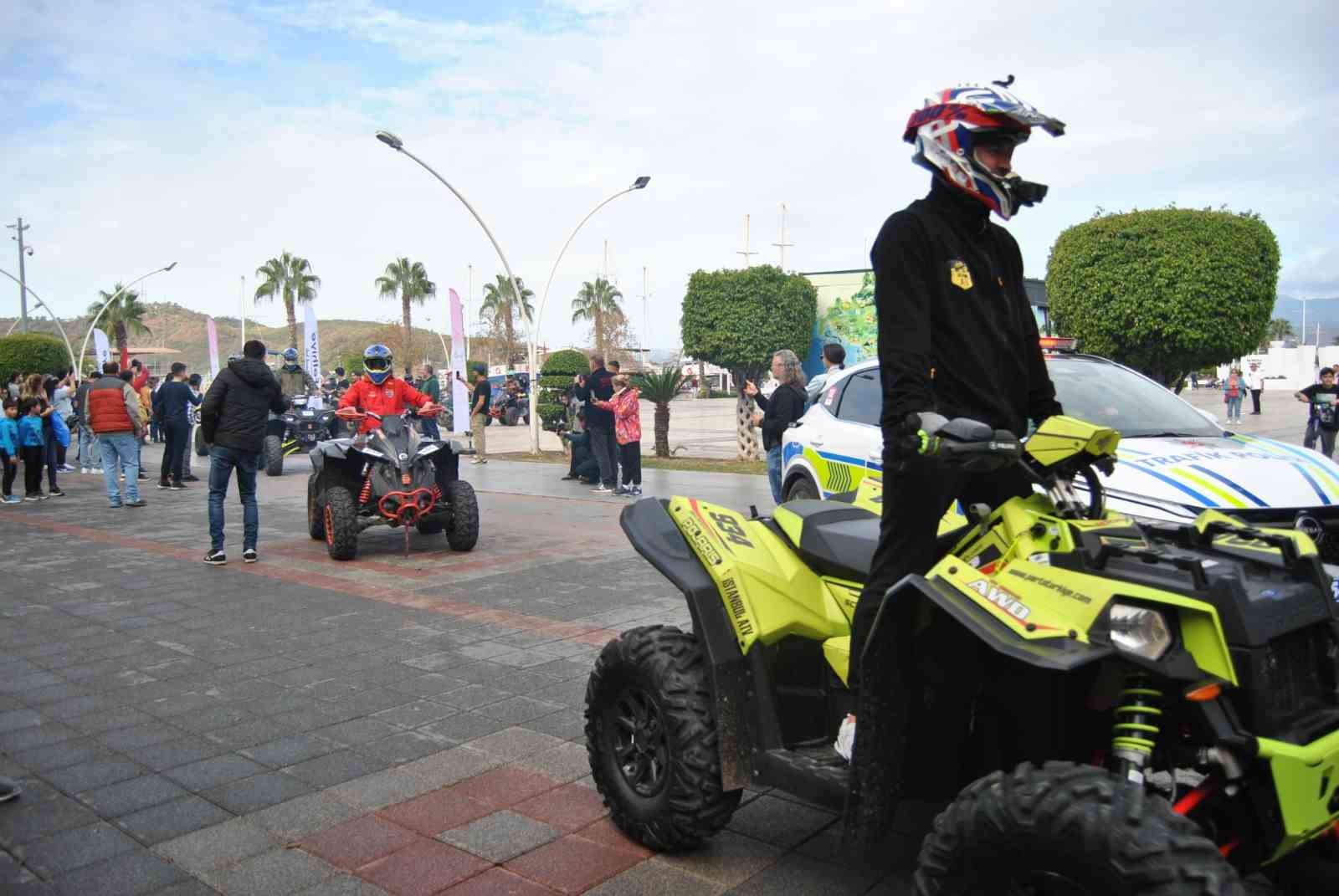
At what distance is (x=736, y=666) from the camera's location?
332cm

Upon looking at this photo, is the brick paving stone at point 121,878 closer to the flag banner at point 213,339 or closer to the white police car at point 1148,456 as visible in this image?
the white police car at point 1148,456

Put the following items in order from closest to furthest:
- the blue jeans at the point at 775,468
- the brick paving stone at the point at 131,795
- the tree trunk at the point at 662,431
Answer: the brick paving stone at the point at 131,795, the blue jeans at the point at 775,468, the tree trunk at the point at 662,431

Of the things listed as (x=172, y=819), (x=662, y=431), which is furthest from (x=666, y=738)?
(x=662, y=431)

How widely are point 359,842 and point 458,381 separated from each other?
20.0m

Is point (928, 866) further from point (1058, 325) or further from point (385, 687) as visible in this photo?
point (1058, 325)

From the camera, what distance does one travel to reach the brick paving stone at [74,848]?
3539 millimetres

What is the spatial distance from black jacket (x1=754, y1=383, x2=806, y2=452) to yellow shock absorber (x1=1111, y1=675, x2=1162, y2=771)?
28.3ft

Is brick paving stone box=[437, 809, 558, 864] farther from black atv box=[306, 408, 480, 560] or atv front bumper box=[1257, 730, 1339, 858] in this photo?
black atv box=[306, 408, 480, 560]

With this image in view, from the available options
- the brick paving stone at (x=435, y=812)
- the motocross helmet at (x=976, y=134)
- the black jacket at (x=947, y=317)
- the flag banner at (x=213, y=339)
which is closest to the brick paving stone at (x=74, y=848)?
the brick paving stone at (x=435, y=812)

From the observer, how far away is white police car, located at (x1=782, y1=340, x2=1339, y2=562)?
5.50 metres

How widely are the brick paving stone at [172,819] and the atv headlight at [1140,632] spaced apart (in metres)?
3.23

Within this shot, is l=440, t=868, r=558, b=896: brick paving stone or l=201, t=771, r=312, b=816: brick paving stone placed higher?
l=201, t=771, r=312, b=816: brick paving stone

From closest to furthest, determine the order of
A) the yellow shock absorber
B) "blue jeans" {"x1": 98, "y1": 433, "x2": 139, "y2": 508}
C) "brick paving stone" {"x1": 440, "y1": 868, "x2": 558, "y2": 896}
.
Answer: the yellow shock absorber → "brick paving stone" {"x1": 440, "y1": 868, "x2": 558, "y2": 896} → "blue jeans" {"x1": 98, "y1": 433, "x2": 139, "y2": 508}

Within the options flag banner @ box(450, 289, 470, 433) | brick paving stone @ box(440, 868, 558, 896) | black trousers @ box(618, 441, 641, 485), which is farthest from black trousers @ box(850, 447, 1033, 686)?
flag banner @ box(450, 289, 470, 433)
